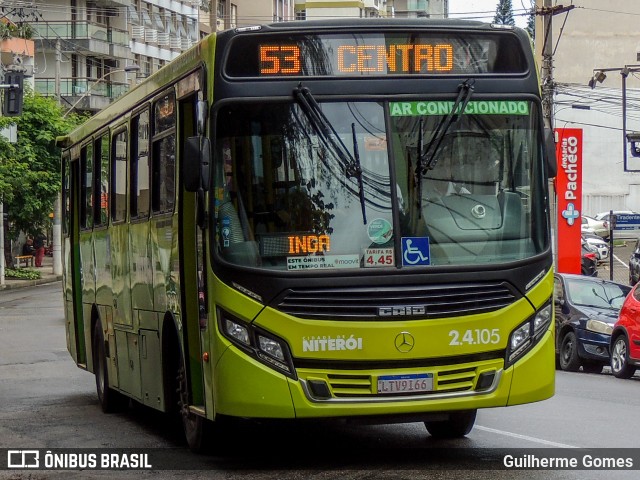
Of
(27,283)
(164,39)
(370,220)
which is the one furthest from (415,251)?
(164,39)

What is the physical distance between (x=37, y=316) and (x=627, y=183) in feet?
166

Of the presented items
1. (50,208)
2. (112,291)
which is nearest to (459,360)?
(112,291)

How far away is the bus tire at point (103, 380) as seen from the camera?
15305 millimetres

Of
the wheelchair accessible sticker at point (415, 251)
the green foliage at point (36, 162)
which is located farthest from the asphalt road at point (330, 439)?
the green foliage at point (36, 162)

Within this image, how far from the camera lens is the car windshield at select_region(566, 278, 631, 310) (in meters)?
24.3

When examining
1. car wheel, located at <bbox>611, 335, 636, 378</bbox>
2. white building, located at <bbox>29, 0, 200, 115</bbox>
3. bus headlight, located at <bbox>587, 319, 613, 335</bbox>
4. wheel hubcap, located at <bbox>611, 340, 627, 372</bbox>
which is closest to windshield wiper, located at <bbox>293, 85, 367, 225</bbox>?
car wheel, located at <bbox>611, 335, 636, 378</bbox>

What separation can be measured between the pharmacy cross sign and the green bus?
29852 mm

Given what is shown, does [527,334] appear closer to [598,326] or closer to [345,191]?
[345,191]

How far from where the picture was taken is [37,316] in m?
38.4

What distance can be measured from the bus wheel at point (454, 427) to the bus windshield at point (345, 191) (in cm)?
213

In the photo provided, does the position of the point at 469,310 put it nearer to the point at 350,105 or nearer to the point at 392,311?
the point at 392,311

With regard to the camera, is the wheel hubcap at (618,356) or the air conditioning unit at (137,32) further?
the air conditioning unit at (137,32)

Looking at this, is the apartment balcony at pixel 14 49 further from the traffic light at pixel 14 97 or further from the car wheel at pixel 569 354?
the car wheel at pixel 569 354

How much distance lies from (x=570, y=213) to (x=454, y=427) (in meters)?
28.7
